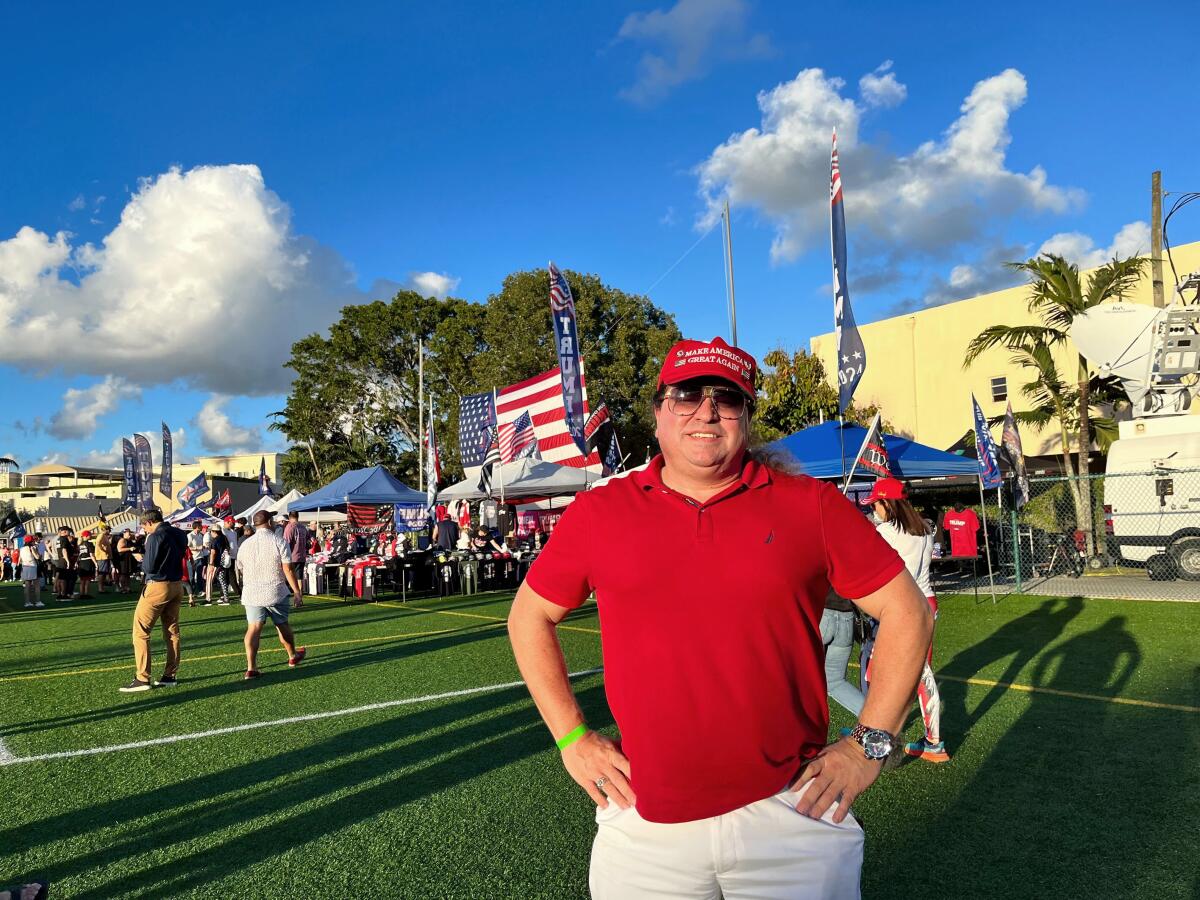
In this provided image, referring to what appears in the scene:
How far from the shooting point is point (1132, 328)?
277 inches

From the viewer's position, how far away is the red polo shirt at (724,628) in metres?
1.86

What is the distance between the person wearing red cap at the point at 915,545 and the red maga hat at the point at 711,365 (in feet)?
12.9

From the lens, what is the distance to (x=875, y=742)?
1907mm

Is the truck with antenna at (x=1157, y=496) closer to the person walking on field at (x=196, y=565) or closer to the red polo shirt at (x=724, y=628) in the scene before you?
the red polo shirt at (x=724, y=628)

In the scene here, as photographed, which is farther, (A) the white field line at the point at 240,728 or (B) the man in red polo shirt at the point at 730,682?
(A) the white field line at the point at 240,728

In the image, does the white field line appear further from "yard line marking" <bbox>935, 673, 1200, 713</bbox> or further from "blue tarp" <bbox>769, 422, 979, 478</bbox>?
"blue tarp" <bbox>769, 422, 979, 478</bbox>

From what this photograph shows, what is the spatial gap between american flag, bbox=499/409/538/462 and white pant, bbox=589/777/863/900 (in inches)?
732

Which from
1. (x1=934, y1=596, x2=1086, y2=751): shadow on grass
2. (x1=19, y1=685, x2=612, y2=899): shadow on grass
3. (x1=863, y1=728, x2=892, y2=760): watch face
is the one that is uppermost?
(x1=863, y1=728, x2=892, y2=760): watch face

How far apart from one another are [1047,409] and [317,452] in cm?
3649

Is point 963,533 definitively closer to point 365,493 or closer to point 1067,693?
point 1067,693

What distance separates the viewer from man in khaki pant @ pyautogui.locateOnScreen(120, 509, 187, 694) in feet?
29.1

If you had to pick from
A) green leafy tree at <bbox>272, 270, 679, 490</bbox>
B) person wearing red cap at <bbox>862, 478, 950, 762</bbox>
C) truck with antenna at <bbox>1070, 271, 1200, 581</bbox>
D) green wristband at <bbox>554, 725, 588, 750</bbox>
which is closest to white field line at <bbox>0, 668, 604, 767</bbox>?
person wearing red cap at <bbox>862, 478, 950, 762</bbox>

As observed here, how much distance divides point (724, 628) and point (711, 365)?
0.64 metres

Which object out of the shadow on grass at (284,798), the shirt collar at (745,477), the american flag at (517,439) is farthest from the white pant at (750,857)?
the american flag at (517,439)
